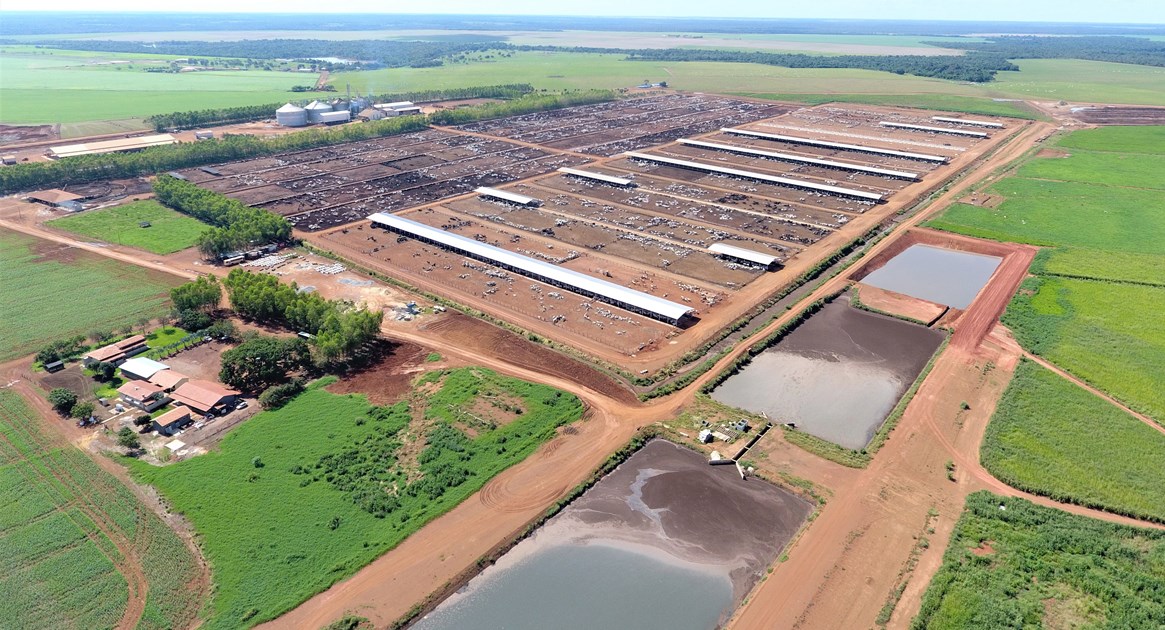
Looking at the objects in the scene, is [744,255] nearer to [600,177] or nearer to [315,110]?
[600,177]

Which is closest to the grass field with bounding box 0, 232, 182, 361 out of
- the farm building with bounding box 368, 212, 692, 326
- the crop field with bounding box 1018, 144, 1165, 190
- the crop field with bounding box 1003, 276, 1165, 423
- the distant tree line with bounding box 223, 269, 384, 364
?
the distant tree line with bounding box 223, 269, 384, 364

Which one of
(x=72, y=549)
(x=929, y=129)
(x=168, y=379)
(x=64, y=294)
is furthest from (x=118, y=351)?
(x=929, y=129)

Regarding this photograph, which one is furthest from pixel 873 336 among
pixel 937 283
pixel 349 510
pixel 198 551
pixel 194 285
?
pixel 194 285

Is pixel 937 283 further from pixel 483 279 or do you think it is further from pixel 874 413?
pixel 483 279

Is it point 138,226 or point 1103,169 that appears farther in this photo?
point 1103,169

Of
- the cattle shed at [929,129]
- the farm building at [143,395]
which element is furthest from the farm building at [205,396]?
the cattle shed at [929,129]

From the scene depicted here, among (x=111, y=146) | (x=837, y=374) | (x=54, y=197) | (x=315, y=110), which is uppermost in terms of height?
(x=315, y=110)

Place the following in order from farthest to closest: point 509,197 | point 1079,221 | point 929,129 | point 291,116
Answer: point 291,116
point 929,129
point 509,197
point 1079,221
